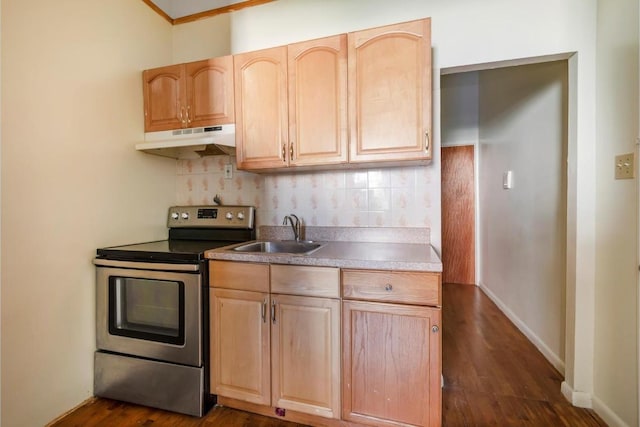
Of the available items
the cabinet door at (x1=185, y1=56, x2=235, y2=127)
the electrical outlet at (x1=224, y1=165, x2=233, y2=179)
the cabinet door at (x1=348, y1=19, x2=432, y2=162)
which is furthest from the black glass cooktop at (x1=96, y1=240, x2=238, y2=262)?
the cabinet door at (x1=348, y1=19, x2=432, y2=162)

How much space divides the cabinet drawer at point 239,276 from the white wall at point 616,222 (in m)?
1.68

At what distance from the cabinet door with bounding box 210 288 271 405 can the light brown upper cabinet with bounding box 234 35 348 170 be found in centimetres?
80

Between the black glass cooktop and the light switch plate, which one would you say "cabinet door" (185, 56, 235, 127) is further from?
the light switch plate

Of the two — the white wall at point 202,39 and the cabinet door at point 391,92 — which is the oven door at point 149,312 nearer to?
the cabinet door at point 391,92

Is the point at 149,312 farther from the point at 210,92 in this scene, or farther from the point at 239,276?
the point at 210,92

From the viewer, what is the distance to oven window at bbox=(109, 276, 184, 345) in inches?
62.1

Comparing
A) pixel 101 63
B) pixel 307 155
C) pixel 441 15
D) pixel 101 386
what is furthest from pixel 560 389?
pixel 101 63

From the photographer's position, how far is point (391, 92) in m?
1.53

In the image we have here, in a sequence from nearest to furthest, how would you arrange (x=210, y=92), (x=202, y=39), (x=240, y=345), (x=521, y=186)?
(x=240, y=345)
(x=210, y=92)
(x=202, y=39)
(x=521, y=186)

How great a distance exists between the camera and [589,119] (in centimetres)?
154

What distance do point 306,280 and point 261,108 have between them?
3.48 ft

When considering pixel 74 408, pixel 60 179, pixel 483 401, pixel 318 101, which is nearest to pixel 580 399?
pixel 483 401

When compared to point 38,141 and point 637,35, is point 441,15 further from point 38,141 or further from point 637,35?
point 38,141

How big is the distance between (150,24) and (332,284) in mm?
2266
